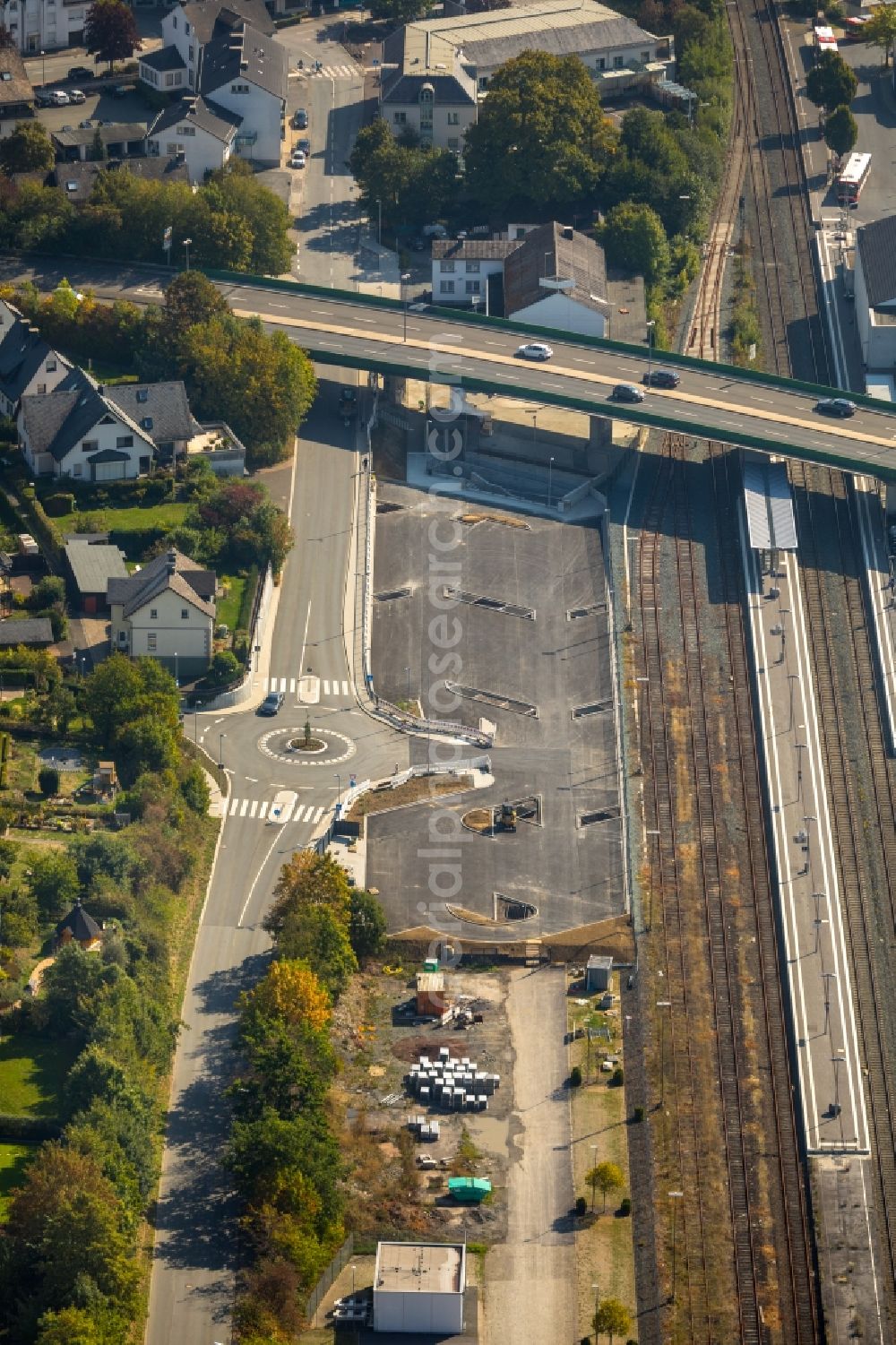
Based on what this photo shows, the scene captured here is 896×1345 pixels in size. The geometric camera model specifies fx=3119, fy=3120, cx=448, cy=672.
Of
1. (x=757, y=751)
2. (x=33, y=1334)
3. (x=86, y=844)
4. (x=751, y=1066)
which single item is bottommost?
(x=33, y=1334)

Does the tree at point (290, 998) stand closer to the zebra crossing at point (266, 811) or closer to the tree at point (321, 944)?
the tree at point (321, 944)

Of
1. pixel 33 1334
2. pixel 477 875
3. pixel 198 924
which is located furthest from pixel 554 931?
pixel 33 1334

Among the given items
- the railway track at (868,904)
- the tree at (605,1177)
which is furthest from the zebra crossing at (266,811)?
the tree at (605,1177)

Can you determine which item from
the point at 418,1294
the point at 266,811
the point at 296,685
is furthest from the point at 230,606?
the point at 418,1294

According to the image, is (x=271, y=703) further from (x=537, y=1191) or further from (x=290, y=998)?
(x=537, y=1191)

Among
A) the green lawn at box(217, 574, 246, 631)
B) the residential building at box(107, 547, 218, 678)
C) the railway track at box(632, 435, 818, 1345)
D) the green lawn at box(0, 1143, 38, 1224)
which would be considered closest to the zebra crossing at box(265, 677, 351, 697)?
the green lawn at box(217, 574, 246, 631)

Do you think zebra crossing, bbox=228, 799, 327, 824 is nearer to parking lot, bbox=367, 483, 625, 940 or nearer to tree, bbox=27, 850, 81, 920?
parking lot, bbox=367, 483, 625, 940

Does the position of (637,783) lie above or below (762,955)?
above

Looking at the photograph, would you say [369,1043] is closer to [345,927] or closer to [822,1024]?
[345,927]
